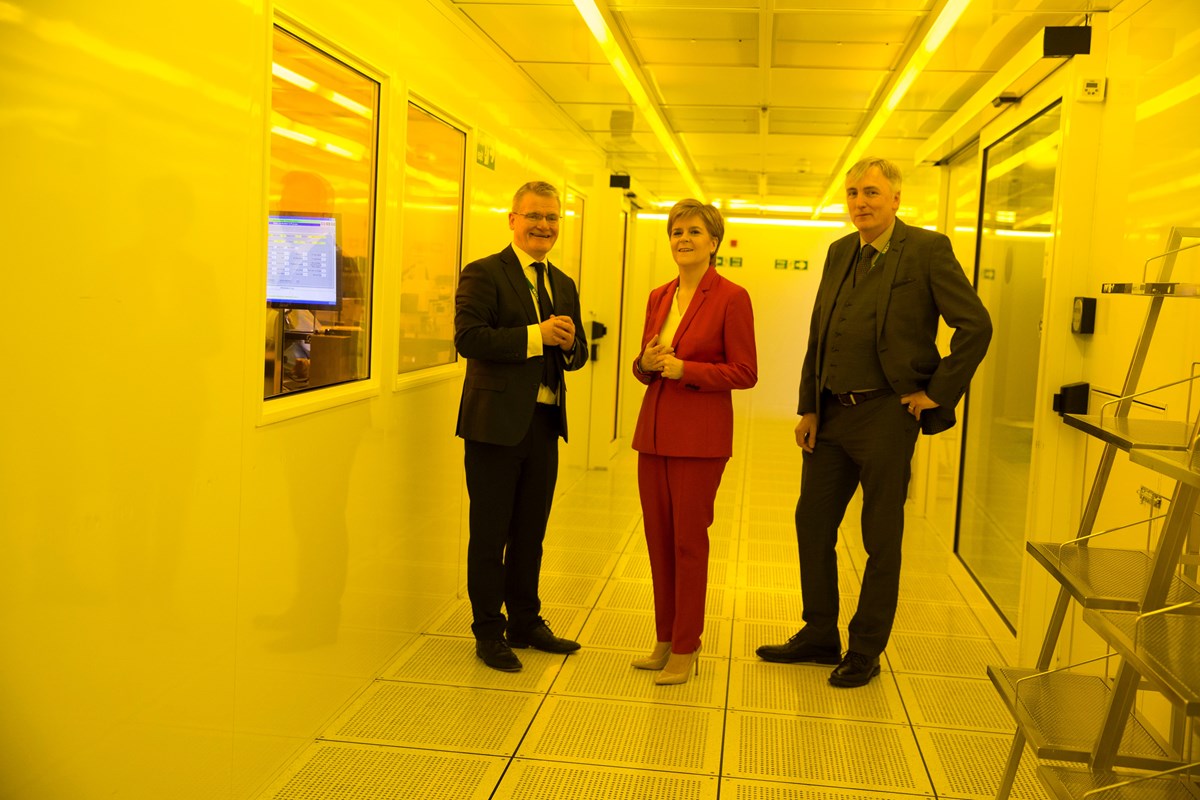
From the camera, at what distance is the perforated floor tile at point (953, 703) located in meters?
3.54

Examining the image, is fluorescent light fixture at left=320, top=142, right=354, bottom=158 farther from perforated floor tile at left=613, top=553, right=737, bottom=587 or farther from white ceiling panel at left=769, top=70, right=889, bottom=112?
white ceiling panel at left=769, top=70, right=889, bottom=112

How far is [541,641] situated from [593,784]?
3.67 ft

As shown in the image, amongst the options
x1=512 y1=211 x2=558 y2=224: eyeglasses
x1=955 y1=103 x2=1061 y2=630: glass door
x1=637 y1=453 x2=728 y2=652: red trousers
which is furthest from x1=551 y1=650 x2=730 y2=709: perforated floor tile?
x1=512 y1=211 x2=558 y2=224: eyeglasses

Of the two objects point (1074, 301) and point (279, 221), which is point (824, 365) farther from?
point (279, 221)

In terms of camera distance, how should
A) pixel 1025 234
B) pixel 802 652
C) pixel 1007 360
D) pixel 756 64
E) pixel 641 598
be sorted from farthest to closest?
1. pixel 756 64
2. pixel 1007 360
3. pixel 641 598
4. pixel 1025 234
5. pixel 802 652

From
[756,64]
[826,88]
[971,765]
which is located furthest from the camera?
[826,88]

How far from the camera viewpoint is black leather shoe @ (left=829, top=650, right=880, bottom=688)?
12.6 ft

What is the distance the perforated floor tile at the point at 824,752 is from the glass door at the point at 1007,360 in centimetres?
141

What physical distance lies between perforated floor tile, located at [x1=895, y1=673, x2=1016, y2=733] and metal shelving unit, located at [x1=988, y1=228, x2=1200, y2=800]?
0.91m

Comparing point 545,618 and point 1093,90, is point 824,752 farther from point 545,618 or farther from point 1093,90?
point 1093,90

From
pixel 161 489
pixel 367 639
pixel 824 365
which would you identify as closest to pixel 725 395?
pixel 824 365

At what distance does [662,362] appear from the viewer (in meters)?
3.59

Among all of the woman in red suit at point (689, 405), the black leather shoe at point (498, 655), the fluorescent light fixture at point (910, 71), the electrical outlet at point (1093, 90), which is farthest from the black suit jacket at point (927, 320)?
the black leather shoe at point (498, 655)

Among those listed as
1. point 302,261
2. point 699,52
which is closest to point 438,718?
point 302,261
